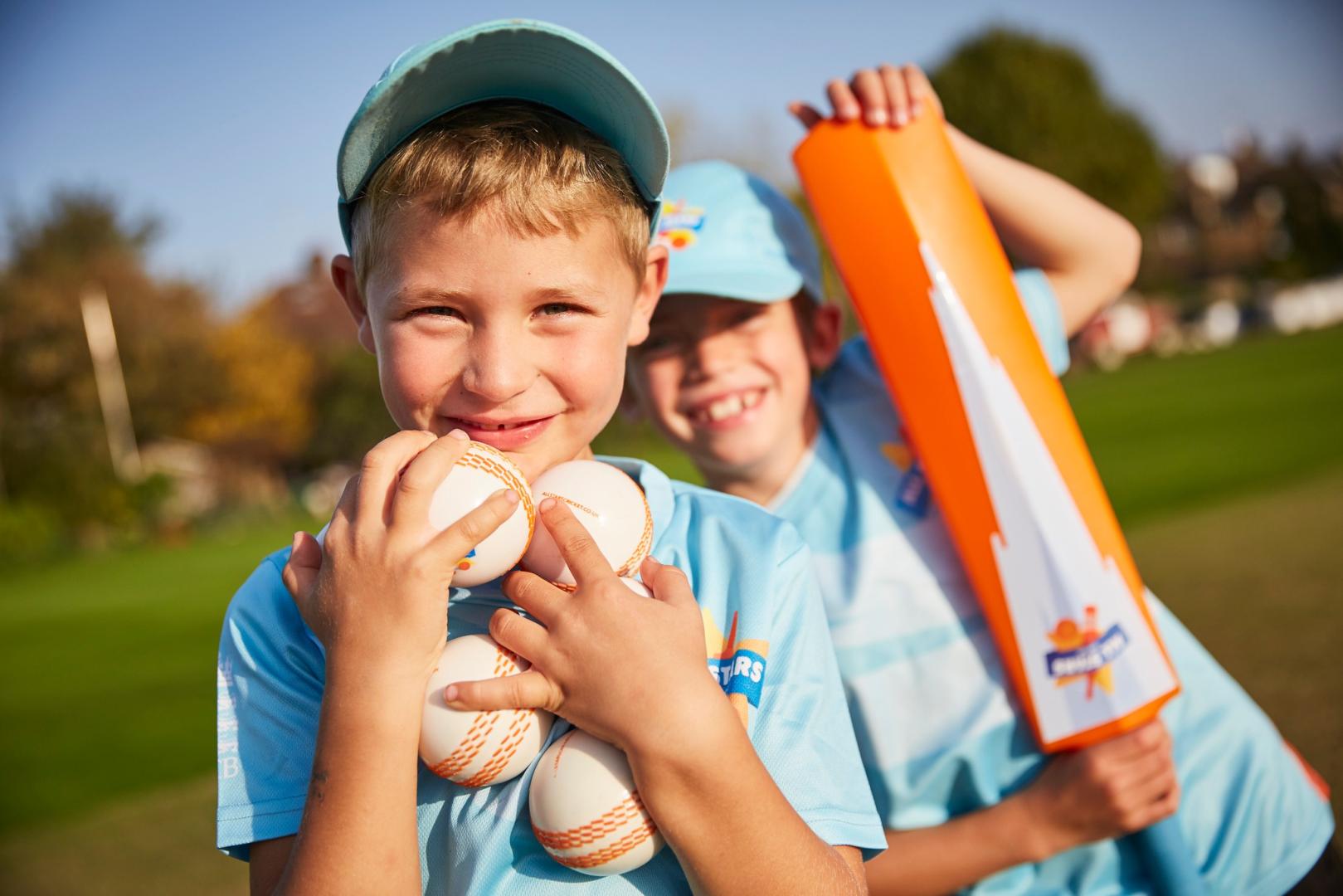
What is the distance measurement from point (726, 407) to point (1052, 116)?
5035cm

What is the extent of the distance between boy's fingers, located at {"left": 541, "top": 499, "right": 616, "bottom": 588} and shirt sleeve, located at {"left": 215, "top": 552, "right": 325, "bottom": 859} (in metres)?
0.47

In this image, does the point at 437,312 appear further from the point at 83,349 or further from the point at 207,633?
the point at 83,349

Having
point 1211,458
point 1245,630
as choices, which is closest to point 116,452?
point 1211,458

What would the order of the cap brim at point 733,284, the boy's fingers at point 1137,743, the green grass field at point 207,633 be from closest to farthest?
the boy's fingers at point 1137,743 → the cap brim at point 733,284 → the green grass field at point 207,633

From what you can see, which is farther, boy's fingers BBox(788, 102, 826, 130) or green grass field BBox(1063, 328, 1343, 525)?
green grass field BBox(1063, 328, 1343, 525)

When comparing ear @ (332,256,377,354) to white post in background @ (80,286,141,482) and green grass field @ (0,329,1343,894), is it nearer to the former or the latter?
green grass field @ (0,329,1343,894)

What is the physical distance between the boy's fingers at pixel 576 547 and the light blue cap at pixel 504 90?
64 centimetres

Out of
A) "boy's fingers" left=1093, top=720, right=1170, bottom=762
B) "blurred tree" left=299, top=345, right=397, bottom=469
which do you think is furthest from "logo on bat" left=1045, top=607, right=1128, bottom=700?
"blurred tree" left=299, top=345, right=397, bottom=469

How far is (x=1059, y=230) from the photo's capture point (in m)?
3.06

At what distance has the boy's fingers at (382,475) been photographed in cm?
152

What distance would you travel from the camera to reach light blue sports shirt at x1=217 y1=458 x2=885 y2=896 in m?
1.66

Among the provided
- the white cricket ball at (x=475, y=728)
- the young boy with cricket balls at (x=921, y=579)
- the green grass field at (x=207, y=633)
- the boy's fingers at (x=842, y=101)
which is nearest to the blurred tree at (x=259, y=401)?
the green grass field at (x=207, y=633)

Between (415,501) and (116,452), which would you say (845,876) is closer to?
(415,501)

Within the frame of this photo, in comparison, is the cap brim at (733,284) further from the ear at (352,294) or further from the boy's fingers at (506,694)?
the boy's fingers at (506,694)
